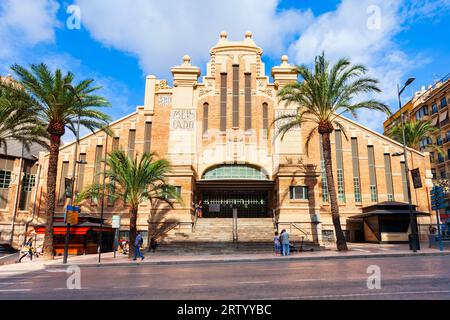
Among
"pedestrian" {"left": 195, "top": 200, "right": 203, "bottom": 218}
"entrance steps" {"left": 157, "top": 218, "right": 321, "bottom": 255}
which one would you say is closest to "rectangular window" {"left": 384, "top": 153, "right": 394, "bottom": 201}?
"entrance steps" {"left": 157, "top": 218, "right": 321, "bottom": 255}

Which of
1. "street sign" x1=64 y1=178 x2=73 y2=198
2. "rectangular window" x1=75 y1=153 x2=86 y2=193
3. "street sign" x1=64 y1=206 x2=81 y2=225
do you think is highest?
"rectangular window" x1=75 y1=153 x2=86 y2=193

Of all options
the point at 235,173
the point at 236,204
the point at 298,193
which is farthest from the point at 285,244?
the point at 236,204

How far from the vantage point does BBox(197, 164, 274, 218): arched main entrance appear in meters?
32.4

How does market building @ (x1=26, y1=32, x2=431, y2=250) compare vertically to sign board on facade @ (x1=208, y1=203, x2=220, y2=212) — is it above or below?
above

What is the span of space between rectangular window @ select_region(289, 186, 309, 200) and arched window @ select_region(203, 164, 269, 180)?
3979 millimetres

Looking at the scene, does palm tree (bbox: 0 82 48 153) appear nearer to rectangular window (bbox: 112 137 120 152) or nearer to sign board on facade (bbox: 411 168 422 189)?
rectangular window (bbox: 112 137 120 152)

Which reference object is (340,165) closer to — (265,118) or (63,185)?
(265,118)

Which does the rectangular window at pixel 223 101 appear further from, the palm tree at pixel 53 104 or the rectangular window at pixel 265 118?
the palm tree at pixel 53 104

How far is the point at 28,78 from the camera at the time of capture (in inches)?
848

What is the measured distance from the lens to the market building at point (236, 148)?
106 feet

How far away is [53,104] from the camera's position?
22.5 metres

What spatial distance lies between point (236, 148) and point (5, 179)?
25602mm
